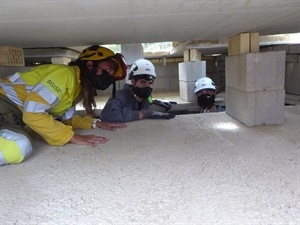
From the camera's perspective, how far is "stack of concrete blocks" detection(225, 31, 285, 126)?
187 cm

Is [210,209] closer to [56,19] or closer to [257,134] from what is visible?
[257,134]

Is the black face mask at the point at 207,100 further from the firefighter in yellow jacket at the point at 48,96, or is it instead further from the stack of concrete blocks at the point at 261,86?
the firefighter in yellow jacket at the point at 48,96

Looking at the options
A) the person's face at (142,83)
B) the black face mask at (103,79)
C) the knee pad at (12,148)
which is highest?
the black face mask at (103,79)

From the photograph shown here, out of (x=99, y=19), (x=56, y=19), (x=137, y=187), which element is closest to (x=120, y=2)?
(x=99, y=19)

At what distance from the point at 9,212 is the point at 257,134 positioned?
5.09 ft

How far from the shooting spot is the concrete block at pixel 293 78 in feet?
14.1

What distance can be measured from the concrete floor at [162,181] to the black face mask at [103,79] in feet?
1.31

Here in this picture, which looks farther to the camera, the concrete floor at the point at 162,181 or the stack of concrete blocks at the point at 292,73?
the stack of concrete blocks at the point at 292,73

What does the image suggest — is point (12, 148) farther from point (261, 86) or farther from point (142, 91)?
point (261, 86)

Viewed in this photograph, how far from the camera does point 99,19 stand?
52.6 inches

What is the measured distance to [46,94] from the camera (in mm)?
1470

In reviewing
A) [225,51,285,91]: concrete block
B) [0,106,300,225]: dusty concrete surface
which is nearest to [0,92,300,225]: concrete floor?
[0,106,300,225]: dusty concrete surface

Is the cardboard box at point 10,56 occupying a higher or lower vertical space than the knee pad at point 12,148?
higher

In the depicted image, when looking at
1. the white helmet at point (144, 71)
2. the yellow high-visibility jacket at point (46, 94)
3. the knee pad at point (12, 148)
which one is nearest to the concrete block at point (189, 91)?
the white helmet at point (144, 71)
